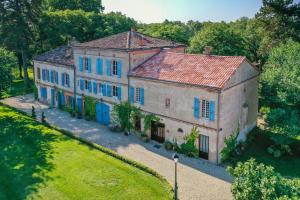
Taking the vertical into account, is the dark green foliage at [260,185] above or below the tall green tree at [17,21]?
below

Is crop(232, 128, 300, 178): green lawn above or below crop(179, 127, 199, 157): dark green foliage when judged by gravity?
below

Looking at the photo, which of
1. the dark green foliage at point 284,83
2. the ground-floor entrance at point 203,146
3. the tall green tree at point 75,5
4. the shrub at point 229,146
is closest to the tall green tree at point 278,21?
the dark green foliage at point 284,83

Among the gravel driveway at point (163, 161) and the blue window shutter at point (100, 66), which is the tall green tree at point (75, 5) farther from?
the gravel driveway at point (163, 161)

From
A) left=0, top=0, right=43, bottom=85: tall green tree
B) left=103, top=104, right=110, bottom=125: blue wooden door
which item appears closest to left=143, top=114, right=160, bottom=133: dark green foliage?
left=103, top=104, right=110, bottom=125: blue wooden door

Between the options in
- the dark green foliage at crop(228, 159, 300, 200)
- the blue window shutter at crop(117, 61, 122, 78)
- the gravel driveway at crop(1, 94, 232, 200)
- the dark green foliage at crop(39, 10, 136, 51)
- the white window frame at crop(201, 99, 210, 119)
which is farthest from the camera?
the dark green foliage at crop(39, 10, 136, 51)

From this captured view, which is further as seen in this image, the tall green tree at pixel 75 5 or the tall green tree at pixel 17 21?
the tall green tree at pixel 75 5

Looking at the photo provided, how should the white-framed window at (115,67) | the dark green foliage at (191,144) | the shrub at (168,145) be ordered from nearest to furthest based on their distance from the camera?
the dark green foliage at (191,144) < the shrub at (168,145) < the white-framed window at (115,67)

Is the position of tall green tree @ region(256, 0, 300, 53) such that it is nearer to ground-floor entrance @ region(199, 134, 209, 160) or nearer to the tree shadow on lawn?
ground-floor entrance @ region(199, 134, 209, 160)

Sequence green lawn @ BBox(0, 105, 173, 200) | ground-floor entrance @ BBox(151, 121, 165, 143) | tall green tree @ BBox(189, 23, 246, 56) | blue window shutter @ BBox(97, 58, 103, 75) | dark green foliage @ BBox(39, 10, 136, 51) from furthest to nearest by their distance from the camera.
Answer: dark green foliage @ BBox(39, 10, 136, 51) < tall green tree @ BBox(189, 23, 246, 56) < blue window shutter @ BBox(97, 58, 103, 75) < ground-floor entrance @ BBox(151, 121, 165, 143) < green lawn @ BBox(0, 105, 173, 200)
